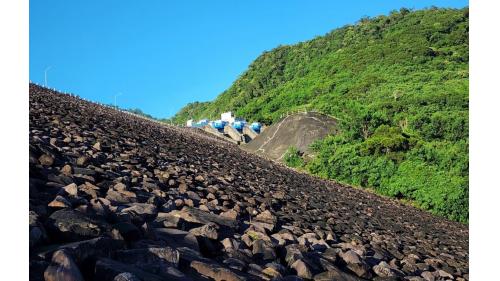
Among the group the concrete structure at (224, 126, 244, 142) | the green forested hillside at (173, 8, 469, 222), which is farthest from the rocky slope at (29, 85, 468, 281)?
the concrete structure at (224, 126, 244, 142)

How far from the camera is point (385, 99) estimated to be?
34.8m

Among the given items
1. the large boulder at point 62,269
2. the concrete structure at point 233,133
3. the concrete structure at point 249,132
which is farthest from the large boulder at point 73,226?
the concrete structure at point 249,132

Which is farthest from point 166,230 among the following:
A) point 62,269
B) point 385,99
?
point 385,99

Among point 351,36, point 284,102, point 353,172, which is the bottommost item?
point 353,172

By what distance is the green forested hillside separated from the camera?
644 inches

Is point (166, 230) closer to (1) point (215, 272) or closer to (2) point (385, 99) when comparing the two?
(1) point (215, 272)

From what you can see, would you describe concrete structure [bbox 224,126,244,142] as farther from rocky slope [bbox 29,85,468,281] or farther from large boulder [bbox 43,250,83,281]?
large boulder [bbox 43,250,83,281]

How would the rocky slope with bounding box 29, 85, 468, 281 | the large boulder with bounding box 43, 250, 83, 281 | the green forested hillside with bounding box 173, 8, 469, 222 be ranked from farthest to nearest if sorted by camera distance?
the green forested hillside with bounding box 173, 8, 469, 222 → the rocky slope with bounding box 29, 85, 468, 281 → the large boulder with bounding box 43, 250, 83, 281

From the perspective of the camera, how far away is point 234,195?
479 centimetres

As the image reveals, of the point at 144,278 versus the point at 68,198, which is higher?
the point at 68,198

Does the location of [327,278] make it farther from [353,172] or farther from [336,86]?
[336,86]

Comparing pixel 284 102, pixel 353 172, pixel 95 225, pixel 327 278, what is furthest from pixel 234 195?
pixel 284 102

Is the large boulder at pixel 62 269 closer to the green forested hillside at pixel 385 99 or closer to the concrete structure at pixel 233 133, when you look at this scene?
the green forested hillside at pixel 385 99
